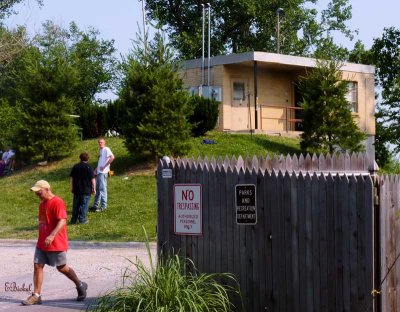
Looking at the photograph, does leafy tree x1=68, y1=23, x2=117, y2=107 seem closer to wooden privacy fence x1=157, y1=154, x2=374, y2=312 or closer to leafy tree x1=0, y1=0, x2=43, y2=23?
leafy tree x1=0, y1=0, x2=43, y2=23

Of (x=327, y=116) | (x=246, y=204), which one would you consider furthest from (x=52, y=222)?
(x=327, y=116)

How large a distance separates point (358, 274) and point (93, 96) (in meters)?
55.2

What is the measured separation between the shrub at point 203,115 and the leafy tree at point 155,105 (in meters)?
3.33

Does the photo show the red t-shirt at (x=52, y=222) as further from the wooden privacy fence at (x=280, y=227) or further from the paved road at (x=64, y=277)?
the wooden privacy fence at (x=280, y=227)

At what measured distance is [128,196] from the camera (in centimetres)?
2175

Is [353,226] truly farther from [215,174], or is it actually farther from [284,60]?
[284,60]

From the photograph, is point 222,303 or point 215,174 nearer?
point 222,303

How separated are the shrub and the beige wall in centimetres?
394

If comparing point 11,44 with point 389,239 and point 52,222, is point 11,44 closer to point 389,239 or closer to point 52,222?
point 52,222

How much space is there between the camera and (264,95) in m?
35.4

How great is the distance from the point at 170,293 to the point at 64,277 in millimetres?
5038

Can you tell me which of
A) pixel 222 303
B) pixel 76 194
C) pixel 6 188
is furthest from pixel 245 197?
pixel 6 188

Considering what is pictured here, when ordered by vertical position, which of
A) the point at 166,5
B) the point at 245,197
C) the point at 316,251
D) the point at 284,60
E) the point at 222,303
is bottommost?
the point at 222,303

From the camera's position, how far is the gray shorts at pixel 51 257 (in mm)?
9945
